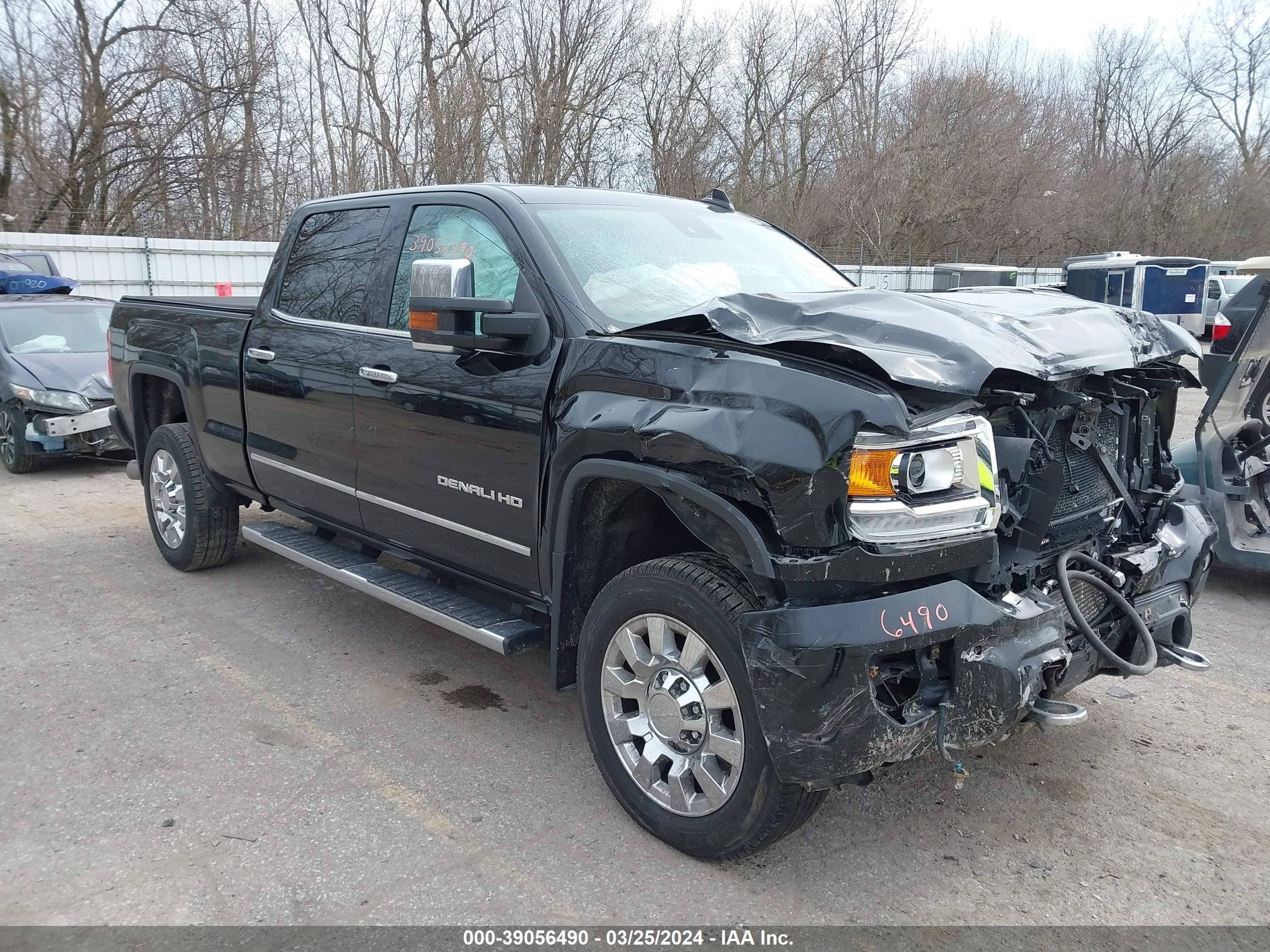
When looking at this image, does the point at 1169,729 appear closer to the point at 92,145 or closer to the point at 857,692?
the point at 857,692

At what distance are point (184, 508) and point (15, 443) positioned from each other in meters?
4.32

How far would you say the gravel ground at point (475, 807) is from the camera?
2.83m

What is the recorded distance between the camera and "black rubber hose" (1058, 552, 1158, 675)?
115 inches

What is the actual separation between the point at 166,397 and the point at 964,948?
541 cm

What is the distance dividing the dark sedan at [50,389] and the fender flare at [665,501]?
6.44 meters

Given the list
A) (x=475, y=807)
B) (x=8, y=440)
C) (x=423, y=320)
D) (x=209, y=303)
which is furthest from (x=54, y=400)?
(x=475, y=807)

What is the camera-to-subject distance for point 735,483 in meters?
2.72

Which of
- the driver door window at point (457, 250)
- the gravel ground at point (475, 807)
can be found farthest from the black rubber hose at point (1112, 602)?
the driver door window at point (457, 250)

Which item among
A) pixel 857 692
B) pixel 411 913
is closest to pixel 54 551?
pixel 411 913

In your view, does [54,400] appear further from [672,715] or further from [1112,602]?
[1112,602]

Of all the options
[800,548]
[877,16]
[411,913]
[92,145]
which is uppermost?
[877,16]

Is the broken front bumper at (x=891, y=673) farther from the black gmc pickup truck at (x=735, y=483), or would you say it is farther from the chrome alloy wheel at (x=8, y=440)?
the chrome alloy wheel at (x=8, y=440)

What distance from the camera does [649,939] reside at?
2668mm

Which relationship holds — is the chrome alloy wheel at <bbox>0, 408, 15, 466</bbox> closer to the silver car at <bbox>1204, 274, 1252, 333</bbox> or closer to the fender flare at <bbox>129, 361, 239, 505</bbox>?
the fender flare at <bbox>129, 361, 239, 505</bbox>
